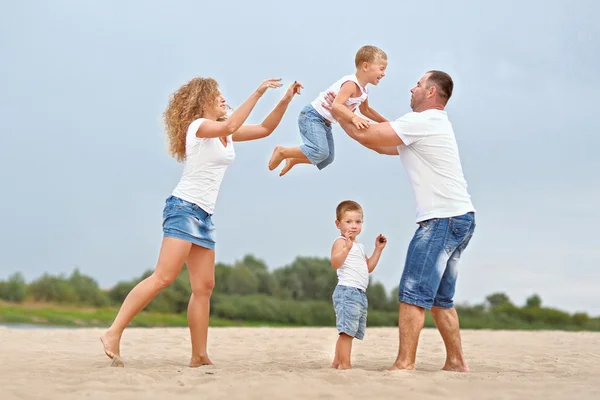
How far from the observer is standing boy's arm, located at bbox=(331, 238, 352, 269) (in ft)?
21.2

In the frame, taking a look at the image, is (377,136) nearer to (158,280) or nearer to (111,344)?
(158,280)

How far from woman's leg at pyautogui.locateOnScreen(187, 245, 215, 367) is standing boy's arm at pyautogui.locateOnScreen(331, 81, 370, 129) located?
1.71 meters

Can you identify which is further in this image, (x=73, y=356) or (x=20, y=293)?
(x=20, y=293)

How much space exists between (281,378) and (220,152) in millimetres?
2091

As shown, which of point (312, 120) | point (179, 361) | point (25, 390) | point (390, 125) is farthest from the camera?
point (179, 361)

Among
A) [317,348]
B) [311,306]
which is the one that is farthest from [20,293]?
[317,348]

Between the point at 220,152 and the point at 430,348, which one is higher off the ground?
the point at 220,152

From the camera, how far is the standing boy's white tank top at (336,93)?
22.5 ft

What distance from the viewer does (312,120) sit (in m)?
6.94

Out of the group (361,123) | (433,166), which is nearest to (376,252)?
(433,166)

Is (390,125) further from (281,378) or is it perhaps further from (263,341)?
(263,341)

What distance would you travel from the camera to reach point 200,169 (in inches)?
258

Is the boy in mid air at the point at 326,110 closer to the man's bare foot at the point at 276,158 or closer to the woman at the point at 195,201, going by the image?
the man's bare foot at the point at 276,158

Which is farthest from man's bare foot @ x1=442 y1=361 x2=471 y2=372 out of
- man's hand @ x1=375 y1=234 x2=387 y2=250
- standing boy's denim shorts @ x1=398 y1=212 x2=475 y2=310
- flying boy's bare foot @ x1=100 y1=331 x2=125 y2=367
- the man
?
flying boy's bare foot @ x1=100 y1=331 x2=125 y2=367
